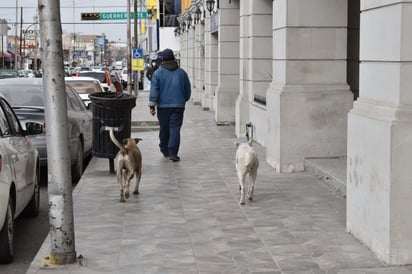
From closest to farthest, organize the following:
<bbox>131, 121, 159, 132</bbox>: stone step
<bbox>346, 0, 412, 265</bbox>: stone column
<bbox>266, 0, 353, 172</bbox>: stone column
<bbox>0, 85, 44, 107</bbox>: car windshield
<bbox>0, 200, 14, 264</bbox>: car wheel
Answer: <bbox>346, 0, 412, 265</bbox>: stone column → <bbox>0, 200, 14, 264</bbox>: car wheel → <bbox>266, 0, 353, 172</bbox>: stone column → <bbox>0, 85, 44, 107</bbox>: car windshield → <bbox>131, 121, 159, 132</bbox>: stone step

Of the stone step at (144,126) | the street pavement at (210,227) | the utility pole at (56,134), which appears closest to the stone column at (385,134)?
the street pavement at (210,227)

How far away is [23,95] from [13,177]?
17.8 feet

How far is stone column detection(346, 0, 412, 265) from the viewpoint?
19.3ft

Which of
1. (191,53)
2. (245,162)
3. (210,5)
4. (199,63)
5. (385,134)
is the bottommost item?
(245,162)

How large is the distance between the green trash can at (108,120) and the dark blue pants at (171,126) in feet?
5.58

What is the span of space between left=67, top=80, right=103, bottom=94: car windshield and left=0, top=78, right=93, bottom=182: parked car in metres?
7.34

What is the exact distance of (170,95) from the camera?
12.7 meters

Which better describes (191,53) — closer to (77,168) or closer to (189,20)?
(189,20)

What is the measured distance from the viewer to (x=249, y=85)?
15812mm

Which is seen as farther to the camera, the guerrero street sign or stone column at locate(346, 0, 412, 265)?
the guerrero street sign

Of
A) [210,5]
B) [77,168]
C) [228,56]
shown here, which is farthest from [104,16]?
[77,168]

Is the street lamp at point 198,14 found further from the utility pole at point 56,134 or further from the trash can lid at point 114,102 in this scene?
the utility pole at point 56,134

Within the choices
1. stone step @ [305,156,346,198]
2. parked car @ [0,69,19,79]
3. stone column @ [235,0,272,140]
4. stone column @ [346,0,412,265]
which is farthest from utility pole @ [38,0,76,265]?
parked car @ [0,69,19,79]

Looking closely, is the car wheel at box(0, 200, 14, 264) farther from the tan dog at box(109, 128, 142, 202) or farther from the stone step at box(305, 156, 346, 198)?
the stone step at box(305, 156, 346, 198)
